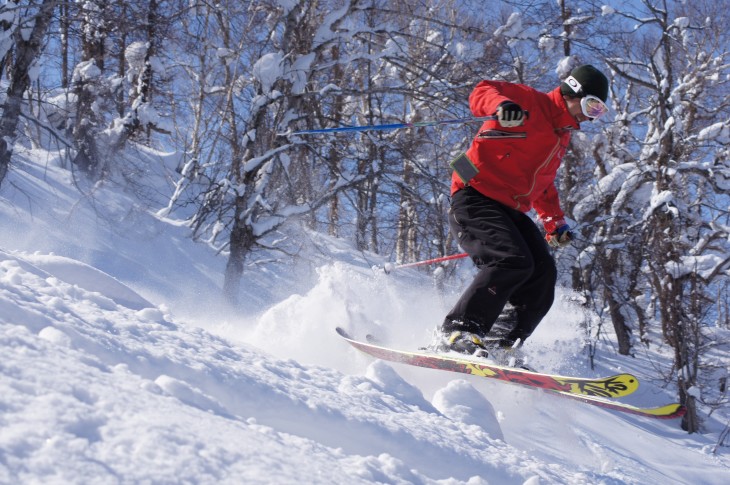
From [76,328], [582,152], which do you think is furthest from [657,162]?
[76,328]

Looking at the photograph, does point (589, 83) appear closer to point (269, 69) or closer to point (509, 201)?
point (509, 201)

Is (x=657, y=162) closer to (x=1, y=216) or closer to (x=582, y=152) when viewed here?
(x=582, y=152)

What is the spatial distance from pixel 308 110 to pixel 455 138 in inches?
357

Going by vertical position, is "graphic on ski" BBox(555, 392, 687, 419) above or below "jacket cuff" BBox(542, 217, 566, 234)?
below

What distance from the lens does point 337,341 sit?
4984mm

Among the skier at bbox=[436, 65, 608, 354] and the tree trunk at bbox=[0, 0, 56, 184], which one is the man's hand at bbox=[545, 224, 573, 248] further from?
the tree trunk at bbox=[0, 0, 56, 184]

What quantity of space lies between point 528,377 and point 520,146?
56.5 inches

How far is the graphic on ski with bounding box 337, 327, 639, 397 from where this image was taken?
3498 millimetres

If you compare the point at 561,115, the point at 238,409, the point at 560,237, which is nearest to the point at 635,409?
the point at 560,237

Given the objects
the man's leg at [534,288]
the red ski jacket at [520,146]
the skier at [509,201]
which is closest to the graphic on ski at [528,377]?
the skier at [509,201]

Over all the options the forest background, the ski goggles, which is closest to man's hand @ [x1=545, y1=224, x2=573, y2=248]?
the ski goggles

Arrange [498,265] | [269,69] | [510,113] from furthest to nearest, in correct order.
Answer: [269,69]
[498,265]
[510,113]

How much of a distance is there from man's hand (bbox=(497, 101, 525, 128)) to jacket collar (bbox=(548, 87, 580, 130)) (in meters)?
0.57

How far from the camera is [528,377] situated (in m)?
3.73
